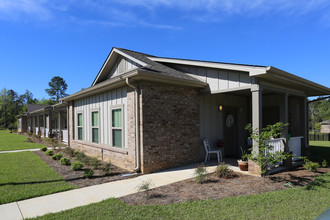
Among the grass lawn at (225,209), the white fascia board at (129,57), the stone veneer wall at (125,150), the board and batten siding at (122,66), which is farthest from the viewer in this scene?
the board and batten siding at (122,66)

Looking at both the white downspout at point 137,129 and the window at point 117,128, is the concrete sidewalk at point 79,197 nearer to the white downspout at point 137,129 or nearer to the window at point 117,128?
the white downspout at point 137,129

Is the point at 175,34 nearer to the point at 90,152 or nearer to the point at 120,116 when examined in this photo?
the point at 120,116

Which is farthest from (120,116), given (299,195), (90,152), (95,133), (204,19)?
(204,19)

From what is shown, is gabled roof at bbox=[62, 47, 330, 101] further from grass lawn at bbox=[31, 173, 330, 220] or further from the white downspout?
grass lawn at bbox=[31, 173, 330, 220]

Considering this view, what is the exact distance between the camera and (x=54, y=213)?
3.77 metres

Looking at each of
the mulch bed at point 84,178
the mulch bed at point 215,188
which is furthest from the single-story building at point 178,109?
the mulch bed at point 215,188

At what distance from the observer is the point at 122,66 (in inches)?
397

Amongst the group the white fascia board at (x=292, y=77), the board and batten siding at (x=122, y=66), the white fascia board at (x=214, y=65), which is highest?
the board and batten siding at (x=122, y=66)

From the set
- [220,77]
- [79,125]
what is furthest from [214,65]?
[79,125]

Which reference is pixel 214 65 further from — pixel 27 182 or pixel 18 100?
pixel 18 100

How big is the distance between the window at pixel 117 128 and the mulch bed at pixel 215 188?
3.21m

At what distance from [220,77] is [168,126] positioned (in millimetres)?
2496

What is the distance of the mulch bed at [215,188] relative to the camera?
443 cm

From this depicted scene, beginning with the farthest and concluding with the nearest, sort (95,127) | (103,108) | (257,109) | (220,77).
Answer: (95,127), (103,108), (220,77), (257,109)
